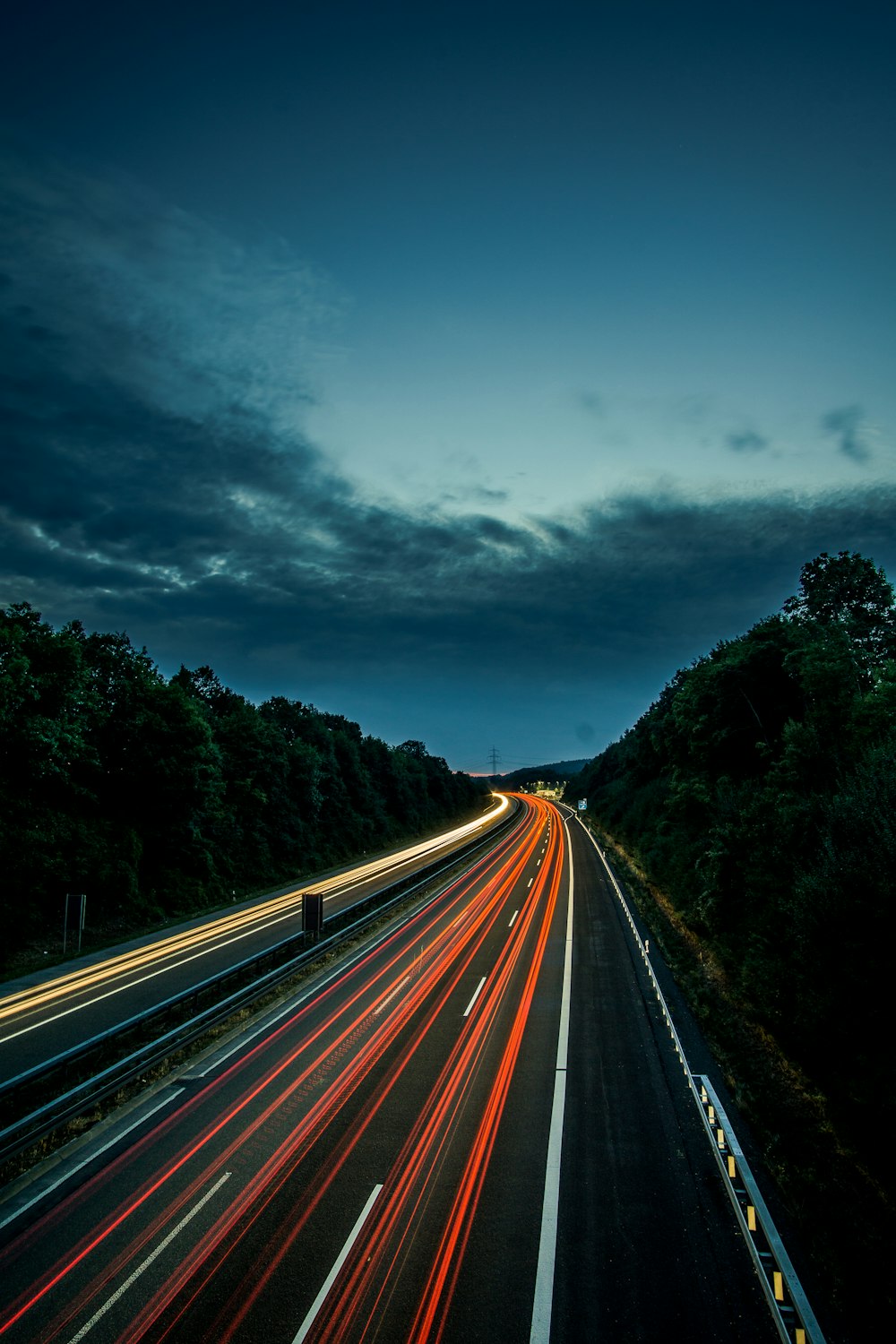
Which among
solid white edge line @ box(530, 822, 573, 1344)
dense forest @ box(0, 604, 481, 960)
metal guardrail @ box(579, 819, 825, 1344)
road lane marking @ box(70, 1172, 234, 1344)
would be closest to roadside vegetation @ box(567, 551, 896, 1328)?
→ metal guardrail @ box(579, 819, 825, 1344)

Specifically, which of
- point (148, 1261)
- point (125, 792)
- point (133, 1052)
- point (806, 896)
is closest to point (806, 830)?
point (806, 896)

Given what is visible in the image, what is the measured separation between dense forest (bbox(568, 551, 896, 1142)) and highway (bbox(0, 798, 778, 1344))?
3.40 m

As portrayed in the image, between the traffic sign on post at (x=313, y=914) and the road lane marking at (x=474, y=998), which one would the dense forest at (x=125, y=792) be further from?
the road lane marking at (x=474, y=998)

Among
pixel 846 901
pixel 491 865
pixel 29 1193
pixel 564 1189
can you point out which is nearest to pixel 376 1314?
pixel 564 1189

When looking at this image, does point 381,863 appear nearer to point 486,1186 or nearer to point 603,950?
point 603,950

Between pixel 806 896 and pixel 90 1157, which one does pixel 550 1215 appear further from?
pixel 806 896

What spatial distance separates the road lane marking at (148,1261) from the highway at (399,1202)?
0.03 m

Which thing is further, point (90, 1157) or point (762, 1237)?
point (90, 1157)

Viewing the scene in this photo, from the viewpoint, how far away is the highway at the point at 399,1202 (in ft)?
22.8

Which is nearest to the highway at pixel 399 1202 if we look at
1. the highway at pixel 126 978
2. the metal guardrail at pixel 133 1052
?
the metal guardrail at pixel 133 1052

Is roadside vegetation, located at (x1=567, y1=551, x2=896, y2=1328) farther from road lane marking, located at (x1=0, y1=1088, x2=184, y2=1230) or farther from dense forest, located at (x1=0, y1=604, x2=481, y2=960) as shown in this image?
dense forest, located at (x1=0, y1=604, x2=481, y2=960)

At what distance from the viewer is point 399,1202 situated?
8898mm

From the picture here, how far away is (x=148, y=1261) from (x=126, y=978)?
50.6 ft

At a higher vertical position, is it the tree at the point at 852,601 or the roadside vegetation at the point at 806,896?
the tree at the point at 852,601
